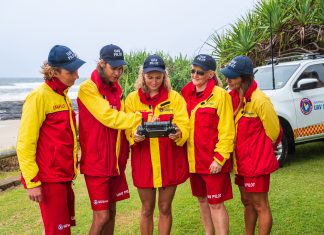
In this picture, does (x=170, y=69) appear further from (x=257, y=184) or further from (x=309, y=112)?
(x=257, y=184)

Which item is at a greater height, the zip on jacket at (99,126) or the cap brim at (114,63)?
the cap brim at (114,63)

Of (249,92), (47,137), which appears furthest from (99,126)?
(249,92)

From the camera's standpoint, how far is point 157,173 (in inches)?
154

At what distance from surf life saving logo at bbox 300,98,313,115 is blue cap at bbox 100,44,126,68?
4.93 metres

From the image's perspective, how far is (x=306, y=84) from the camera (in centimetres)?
786

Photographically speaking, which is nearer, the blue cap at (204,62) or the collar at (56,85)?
the collar at (56,85)

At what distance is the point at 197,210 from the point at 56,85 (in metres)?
2.86

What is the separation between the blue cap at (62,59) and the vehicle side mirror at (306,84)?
17.2 feet

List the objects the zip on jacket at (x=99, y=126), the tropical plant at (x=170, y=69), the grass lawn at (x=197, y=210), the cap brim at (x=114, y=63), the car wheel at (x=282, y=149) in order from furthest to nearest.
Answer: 1. the tropical plant at (x=170, y=69)
2. the car wheel at (x=282, y=149)
3. the grass lawn at (x=197, y=210)
4. the cap brim at (x=114, y=63)
5. the zip on jacket at (x=99, y=126)

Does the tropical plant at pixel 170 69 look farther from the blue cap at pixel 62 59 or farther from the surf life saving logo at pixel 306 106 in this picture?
the blue cap at pixel 62 59

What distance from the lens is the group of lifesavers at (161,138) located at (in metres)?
3.67

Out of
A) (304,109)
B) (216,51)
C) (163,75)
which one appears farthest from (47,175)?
(216,51)

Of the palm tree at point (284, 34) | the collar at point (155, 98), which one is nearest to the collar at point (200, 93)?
the collar at point (155, 98)

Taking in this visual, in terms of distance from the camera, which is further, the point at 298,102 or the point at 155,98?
the point at 298,102
